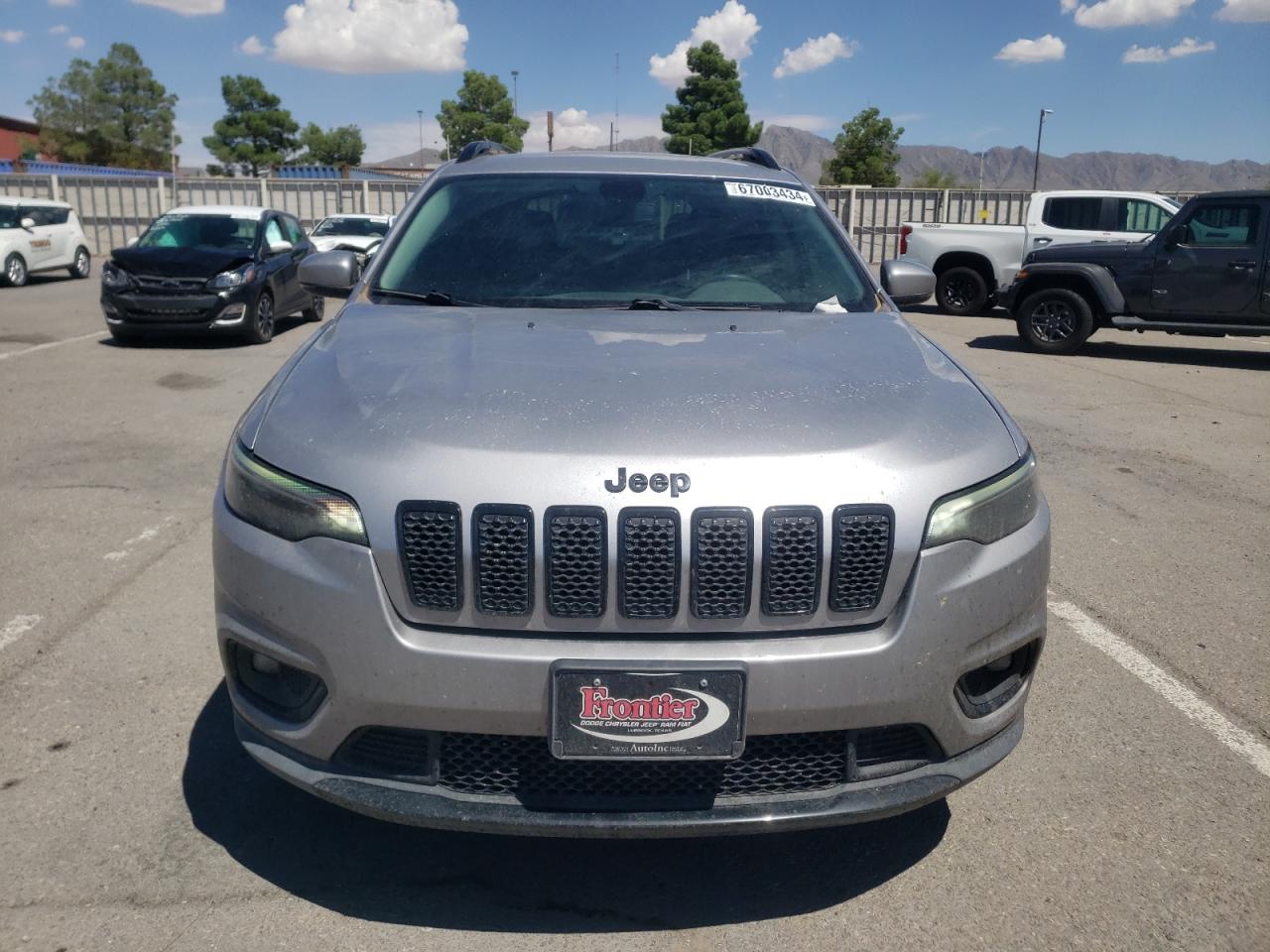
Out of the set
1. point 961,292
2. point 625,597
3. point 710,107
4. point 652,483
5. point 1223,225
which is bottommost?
point 961,292

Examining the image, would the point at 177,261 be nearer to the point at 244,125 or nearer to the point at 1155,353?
the point at 1155,353

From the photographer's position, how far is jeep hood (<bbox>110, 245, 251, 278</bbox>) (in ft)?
39.2

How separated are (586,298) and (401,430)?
1.23 meters

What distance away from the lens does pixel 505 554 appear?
85.4 inches

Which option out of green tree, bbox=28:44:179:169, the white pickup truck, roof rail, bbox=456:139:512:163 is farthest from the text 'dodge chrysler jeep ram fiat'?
green tree, bbox=28:44:179:169

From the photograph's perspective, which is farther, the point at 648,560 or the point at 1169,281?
the point at 1169,281

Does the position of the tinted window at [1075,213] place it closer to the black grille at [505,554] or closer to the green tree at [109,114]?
the black grille at [505,554]

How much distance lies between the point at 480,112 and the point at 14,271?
190 feet

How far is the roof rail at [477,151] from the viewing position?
4500 millimetres

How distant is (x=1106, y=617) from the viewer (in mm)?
4422

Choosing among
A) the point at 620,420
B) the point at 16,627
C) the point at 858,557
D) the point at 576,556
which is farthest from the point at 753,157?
the point at 16,627

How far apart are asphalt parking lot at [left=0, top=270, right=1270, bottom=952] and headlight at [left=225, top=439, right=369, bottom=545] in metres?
0.89

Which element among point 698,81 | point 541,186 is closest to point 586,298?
point 541,186

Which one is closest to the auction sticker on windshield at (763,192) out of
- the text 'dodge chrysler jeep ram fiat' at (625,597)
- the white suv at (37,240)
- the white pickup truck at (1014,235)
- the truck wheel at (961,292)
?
the text 'dodge chrysler jeep ram fiat' at (625,597)
